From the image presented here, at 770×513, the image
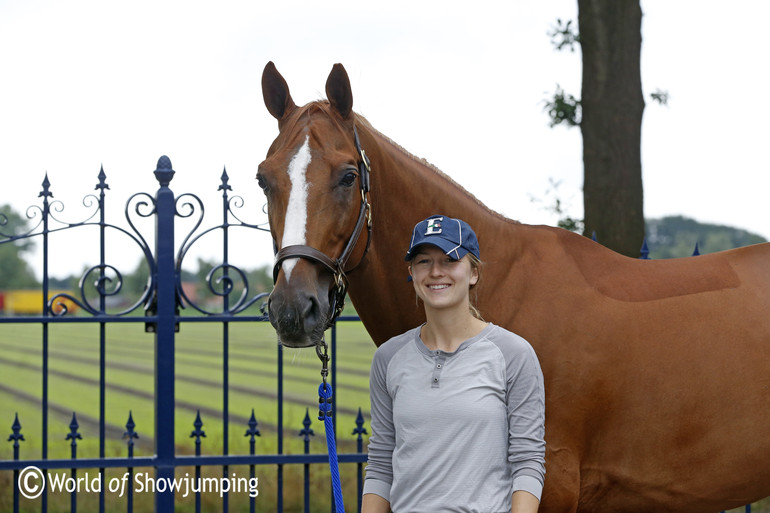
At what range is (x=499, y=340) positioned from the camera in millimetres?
2156

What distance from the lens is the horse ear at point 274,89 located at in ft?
9.72

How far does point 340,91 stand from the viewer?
2.87 metres

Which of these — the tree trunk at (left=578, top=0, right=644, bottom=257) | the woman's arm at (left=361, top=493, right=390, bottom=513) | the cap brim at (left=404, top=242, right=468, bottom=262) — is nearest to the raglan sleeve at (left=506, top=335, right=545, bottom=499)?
the cap brim at (left=404, top=242, right=468, bottom=262)

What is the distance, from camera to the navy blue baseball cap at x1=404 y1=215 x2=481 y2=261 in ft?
6.98

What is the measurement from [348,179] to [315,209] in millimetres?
218

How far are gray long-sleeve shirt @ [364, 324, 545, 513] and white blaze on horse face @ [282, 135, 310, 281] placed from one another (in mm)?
626

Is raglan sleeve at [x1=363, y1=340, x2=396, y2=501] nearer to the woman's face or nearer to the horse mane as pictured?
the woman's face

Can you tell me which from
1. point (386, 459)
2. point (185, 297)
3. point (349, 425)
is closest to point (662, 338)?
point (386, 459)

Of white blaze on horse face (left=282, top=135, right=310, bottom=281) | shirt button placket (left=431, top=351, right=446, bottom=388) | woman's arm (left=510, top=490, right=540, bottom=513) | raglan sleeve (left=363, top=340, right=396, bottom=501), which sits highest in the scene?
white blaze on horse face (left=282, top=135, right=310, bottom=281)

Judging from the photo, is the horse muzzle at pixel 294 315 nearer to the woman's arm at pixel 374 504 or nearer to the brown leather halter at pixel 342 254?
the brown leather halter at pixel 342 254

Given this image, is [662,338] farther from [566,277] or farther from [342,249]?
[342,249]

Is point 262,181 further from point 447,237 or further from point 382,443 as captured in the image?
point 382,443

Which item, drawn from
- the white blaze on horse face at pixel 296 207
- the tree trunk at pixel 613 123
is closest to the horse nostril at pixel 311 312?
the white blaze on horse face at pixel 296 207

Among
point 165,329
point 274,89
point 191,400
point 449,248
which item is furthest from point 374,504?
point 191,400
